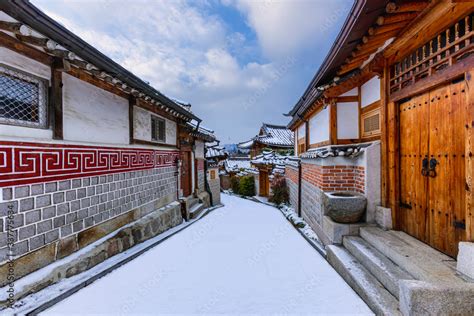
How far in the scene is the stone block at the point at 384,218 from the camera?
11.6 feet

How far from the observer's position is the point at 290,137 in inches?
919

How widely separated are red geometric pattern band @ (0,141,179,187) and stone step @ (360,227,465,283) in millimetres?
4681

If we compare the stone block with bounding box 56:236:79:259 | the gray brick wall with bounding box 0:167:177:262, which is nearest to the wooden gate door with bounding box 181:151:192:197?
the gray brick wall with bounding box 0:167:177:262

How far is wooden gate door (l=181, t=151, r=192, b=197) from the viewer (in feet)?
28.7

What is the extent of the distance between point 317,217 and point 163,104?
197 inches

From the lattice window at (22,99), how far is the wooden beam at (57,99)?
9 centimetres

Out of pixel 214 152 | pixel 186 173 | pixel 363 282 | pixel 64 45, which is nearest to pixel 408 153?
pixel 363 282

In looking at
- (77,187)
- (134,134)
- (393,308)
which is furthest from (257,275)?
(134,134)

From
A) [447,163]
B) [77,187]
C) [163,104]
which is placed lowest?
[77,187]

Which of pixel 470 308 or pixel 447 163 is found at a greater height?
pixel 447 163

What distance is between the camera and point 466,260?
6.91 feet

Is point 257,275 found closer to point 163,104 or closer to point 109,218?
point 109,218

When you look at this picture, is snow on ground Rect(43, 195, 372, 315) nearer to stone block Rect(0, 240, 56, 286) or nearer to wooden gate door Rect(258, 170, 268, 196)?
stone block Rect(0, 240, 56, 286)

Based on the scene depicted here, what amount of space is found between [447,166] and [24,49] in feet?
17.9
